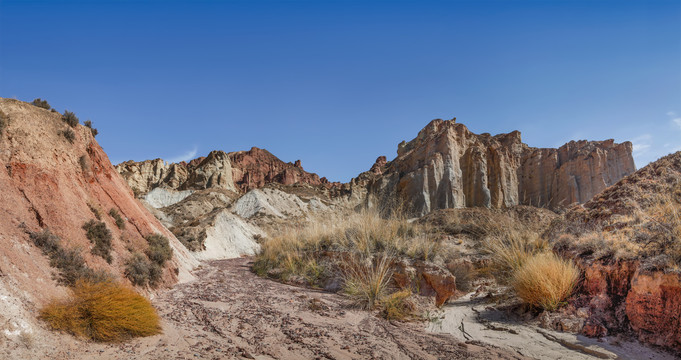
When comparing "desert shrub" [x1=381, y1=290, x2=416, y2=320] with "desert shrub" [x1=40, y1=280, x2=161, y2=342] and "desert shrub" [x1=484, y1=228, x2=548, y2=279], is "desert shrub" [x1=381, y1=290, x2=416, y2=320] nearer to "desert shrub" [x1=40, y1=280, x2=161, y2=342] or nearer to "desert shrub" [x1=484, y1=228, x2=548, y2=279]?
"desert shrub" [x1=484, y1=228, x2=548, y2=279]

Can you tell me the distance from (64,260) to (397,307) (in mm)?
5484

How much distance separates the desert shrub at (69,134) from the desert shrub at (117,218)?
1.92 metres

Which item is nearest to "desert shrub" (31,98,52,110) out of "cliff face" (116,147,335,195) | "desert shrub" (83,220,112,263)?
"desert shrub" (83,220,112,263)

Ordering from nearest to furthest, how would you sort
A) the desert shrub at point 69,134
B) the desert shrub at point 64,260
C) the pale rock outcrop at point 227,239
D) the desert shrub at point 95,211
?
the desert shrub at point 64,260, the desert shrub at point 95,211, the desert shrub at point 69,134, the pale rock outcrop at point 227,239

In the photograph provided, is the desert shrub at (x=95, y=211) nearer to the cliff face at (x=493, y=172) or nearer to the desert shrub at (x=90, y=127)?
the desert shrub at (x=90, y=127)

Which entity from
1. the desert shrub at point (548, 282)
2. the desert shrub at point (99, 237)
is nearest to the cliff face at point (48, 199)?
the desert shrub at point (99, 237)

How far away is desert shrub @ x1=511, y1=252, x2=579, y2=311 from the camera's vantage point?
520 cm

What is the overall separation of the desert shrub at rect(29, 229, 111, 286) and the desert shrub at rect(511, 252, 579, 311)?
670 centimetres

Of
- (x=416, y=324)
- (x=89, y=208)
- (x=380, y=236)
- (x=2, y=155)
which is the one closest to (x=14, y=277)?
(x=2, y=155)

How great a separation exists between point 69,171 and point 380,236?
23.8ft

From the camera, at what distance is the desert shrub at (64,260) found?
16.8 ft

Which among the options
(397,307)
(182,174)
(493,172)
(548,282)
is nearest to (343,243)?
(397,307)

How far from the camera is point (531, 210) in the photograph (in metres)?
18.1

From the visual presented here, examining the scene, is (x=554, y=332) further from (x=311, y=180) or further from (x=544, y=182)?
(x=311, y=180)
